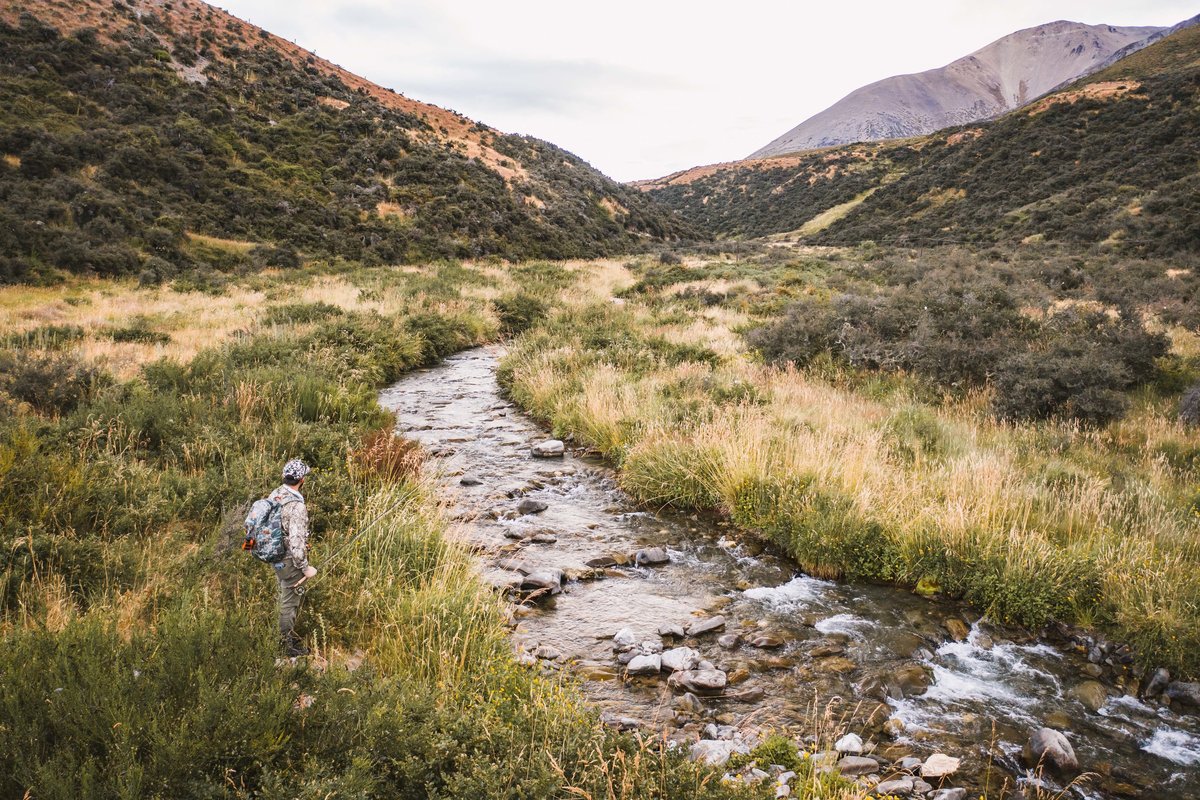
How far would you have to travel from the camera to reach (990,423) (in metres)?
9.59

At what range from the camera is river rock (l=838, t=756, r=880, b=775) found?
371 centimetres

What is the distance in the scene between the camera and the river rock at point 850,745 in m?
3.89

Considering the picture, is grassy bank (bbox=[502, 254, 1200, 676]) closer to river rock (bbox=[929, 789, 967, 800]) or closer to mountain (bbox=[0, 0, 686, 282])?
river rock (bbox=[929, 789, 967, 800])

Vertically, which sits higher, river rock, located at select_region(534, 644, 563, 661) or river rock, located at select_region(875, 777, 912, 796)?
river rock, located at select_region(534, 644, 563, 661)

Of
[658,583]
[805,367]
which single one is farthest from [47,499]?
[805,367]

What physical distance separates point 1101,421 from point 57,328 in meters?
20.4

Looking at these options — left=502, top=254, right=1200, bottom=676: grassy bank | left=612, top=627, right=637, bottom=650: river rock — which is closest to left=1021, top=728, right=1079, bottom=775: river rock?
left=502, top=254, right=1200, bottom=676: grassy bank

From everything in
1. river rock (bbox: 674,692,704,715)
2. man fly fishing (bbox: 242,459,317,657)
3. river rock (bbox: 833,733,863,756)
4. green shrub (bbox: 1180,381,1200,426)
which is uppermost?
man fly fishing (bbox: 242,459,317,657)

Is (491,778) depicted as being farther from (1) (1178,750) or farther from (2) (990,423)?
(2) (990,423)

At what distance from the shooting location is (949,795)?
11.5 ft

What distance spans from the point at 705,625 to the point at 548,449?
5190mm

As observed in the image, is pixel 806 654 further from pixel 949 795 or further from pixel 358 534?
pixel 358 534

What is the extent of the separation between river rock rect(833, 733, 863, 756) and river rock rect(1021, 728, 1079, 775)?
1023mm

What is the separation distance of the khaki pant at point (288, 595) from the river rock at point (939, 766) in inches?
161
